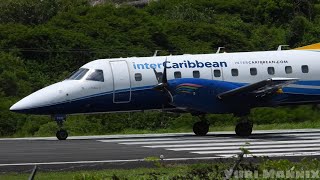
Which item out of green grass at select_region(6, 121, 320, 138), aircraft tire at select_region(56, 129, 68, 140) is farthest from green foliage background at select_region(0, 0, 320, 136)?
aircraft tire at select_region(56, 129, 68, 140)

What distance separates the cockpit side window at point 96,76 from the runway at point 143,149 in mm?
1878

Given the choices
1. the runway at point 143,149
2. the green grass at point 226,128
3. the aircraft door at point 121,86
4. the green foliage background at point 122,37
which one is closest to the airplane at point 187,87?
the aircraft door at point 121,86

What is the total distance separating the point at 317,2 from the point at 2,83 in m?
29.1

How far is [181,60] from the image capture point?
2778 cm

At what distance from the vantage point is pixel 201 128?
1121 inches

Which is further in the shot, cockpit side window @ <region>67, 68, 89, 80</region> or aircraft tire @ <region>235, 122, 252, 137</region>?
cockpit side window @ <region>67, 68, 89, 80</region>

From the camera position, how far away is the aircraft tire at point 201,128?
28422 millimetres

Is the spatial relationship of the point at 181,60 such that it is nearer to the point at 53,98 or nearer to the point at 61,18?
the point at 53,98

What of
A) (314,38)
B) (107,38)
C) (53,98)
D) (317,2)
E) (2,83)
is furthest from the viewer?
(317,2)

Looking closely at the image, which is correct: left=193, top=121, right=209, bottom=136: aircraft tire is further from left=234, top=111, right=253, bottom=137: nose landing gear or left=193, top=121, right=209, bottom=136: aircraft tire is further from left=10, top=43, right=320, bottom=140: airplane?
left=234, top=111, right=253, bottom=137: nose landing gear

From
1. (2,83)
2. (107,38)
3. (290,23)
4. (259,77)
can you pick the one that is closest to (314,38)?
(290,23)

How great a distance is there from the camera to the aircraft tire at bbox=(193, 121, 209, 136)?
28.4m

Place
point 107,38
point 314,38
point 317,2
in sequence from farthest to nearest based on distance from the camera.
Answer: point 317,2 → point 314,38 → point 107,38

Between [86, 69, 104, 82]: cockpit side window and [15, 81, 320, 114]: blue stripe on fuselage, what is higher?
[86, 69, 104, 82]: cockpit side window
